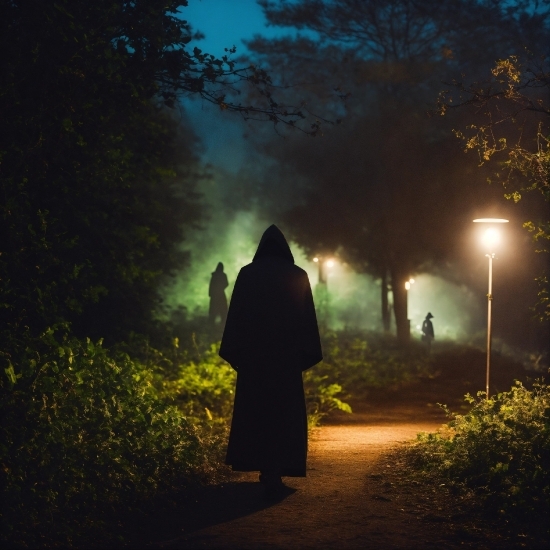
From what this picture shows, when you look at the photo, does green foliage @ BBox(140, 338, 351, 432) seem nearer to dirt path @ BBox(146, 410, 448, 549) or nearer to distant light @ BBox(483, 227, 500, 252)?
dirt path @ BBox(146, 410, 448, 549)

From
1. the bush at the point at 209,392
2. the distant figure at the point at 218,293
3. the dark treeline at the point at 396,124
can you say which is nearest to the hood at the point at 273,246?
the bush at the point at 209,392

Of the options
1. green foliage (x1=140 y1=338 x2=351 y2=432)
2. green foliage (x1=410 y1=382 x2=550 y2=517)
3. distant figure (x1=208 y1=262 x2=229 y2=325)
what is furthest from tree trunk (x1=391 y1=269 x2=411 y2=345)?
green foliage (x1=410 y1=382 x2=550 y2=517)

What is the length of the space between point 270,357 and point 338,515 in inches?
61.3

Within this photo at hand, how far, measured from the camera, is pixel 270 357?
709cm

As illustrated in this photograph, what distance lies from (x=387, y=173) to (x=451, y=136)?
2.59 metres

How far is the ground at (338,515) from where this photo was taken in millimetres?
5402

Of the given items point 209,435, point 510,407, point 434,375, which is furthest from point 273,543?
point 434,375

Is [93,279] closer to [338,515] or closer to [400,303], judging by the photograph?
[338,515]

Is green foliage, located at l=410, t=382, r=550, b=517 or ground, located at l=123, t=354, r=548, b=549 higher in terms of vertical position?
green foliage, located at l=410, t=382, r=550, b=517

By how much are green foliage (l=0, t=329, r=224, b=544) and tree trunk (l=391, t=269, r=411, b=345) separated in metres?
21.1

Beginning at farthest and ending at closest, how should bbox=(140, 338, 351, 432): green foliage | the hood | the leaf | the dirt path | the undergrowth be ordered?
bbox=(140, 338, 351, 432): green foliage
the hood
the leaf
the undergrowth
the dirt path

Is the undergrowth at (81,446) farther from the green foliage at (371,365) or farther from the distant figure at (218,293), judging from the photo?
the distant figure at (218,293)

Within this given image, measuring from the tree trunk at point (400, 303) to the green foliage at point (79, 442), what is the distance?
829 inches

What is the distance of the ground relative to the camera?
5402 millimetres
